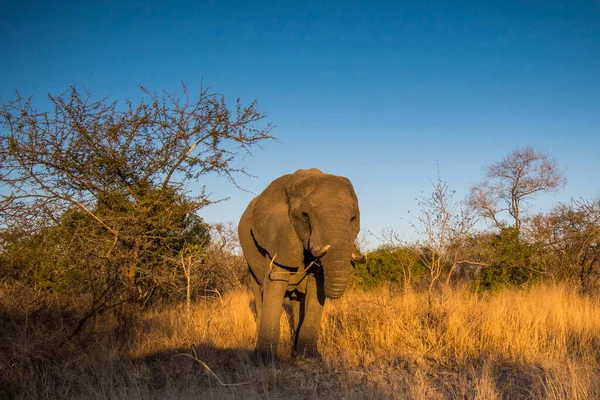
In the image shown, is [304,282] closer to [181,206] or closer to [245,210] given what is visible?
[245,210]

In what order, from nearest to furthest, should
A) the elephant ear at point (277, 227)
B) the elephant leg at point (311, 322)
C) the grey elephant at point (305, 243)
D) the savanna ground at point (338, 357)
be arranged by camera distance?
1. the savanna ground at point (338, 357)
2. the grey elephant at point (305, 243)
3. the elephant ear at point (277, 227)
4. the elephant leg at point (311, 322)

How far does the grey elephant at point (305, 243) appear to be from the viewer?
5727 mm

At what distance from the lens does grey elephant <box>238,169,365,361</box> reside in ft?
18.8

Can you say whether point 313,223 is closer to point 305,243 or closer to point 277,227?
point 305,243

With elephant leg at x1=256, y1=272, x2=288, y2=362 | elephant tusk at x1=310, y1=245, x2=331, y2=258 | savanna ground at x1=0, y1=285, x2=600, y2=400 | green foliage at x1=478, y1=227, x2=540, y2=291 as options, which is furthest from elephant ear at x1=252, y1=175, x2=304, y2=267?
green foliage at x1=478, y1=227, x2=540, y2=291

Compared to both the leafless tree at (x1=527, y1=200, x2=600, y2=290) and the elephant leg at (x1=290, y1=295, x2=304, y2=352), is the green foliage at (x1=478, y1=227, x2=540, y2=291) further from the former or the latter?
the elephant leg at (x1=290, y1=295, x2=304, y2=352)

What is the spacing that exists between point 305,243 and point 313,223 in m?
0.36

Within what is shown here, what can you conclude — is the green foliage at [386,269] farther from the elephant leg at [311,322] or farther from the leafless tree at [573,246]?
the elephant leg at [311,322]

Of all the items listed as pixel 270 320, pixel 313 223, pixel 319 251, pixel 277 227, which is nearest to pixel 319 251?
pixel 319 251

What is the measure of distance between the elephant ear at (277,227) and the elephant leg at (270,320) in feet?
1.30

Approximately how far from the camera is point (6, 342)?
19.6 ft

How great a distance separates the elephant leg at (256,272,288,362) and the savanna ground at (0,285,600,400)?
0.75 ft

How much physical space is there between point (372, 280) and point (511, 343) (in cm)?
761

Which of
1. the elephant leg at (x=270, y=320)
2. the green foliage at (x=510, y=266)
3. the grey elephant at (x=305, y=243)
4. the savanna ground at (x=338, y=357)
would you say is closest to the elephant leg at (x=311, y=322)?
the grey elephant at (x=305, y=243)
